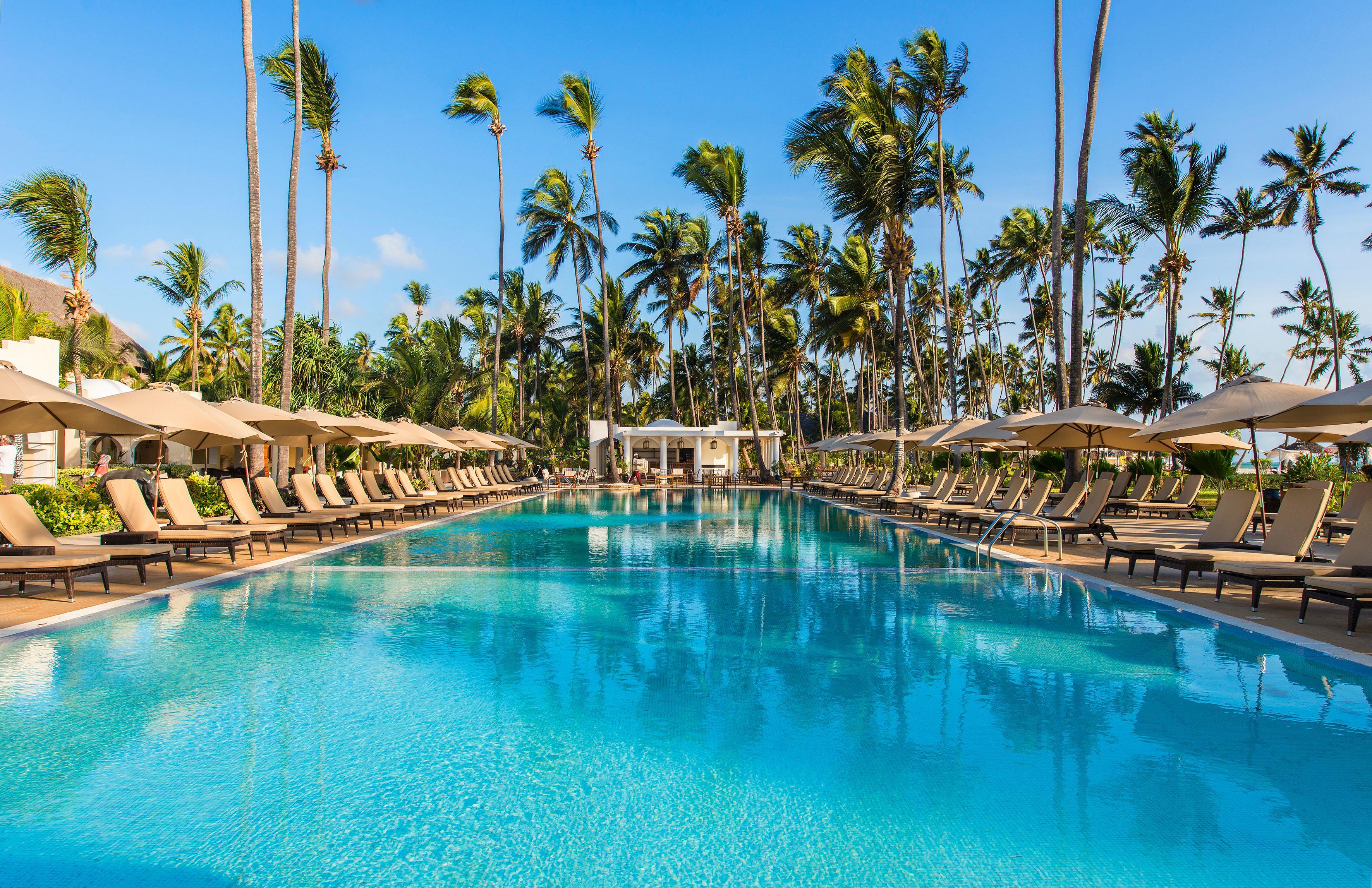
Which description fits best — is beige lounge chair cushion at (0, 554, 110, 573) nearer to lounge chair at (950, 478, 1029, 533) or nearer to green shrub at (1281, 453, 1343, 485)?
lounge chair at (950, 478, 1029, 533)

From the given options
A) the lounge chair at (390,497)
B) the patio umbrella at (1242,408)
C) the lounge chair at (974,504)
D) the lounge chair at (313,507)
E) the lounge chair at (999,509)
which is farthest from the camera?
the lounge chair at (390,497)

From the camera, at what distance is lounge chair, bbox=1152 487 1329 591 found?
7.64m

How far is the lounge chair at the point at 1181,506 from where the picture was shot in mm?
16406

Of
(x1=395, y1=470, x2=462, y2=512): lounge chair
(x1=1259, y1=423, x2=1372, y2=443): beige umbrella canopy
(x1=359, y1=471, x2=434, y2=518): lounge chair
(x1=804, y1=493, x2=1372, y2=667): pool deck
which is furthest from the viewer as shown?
(x1=395, y1=470, x2=462, y2=512): lounge chair

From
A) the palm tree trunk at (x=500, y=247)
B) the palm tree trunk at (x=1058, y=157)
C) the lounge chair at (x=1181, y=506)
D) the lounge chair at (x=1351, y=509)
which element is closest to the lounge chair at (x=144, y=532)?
the lounge chair at (x=1351, y=509)

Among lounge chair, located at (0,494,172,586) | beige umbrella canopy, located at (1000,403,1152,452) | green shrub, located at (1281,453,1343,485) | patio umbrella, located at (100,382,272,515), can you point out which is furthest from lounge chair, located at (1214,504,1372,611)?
green shrub, located at (1281,453,1343,485)

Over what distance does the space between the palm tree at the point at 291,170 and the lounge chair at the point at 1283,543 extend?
15.2 meters

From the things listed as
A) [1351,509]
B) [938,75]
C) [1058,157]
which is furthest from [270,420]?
[938,75]

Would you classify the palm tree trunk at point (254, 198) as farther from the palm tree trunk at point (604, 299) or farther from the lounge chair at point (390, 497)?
the palm tree trunk at point (604, 299)

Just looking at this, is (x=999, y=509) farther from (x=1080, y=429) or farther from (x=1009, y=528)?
→ (x=1009, y=528)

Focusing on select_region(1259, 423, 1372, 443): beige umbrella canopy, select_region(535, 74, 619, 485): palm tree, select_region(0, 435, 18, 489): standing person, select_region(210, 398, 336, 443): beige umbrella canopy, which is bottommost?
select_region(0, 435, 18, 489): standing person

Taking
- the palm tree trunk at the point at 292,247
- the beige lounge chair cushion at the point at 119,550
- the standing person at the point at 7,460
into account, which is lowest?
the beige lounge chair cushion at the point at 119,550

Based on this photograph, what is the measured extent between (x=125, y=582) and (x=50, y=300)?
39958 mm

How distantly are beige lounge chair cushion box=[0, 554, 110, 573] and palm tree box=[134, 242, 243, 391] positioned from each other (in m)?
25.4
